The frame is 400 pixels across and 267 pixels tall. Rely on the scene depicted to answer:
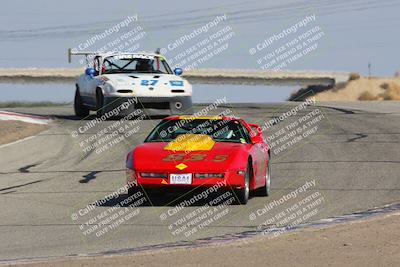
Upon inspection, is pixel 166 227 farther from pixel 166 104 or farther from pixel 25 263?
pixel 166 104

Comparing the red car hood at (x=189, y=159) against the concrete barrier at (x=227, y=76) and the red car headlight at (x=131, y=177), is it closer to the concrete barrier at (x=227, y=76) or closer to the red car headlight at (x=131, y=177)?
the red car headlight at (x=131, y=177)

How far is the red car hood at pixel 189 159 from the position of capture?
1189 cm

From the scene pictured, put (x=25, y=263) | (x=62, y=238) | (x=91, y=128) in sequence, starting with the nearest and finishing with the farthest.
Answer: (x=25, y=263) < (x=62, y=238) < (x=91, y=128)

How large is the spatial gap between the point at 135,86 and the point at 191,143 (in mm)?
9413

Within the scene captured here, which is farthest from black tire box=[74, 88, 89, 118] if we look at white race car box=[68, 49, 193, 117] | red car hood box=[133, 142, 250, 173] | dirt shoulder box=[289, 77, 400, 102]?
dirt shoulder box=[289, 77, 400, 102]

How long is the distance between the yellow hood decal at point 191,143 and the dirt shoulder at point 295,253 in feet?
11.1

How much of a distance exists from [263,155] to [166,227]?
11.0 ft

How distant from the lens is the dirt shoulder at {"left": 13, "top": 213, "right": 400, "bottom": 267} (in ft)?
25.8

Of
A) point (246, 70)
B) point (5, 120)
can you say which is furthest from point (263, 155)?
point (246, 70)

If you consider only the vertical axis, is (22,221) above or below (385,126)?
above

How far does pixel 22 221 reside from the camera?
36.1 feet

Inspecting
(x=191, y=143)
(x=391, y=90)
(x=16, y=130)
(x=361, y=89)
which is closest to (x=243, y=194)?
(x=191, y=143)

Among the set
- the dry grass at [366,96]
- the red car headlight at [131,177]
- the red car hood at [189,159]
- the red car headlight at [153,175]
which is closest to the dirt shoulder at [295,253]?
the red car hood at [189,159]

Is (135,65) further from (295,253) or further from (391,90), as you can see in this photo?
(391,90)
